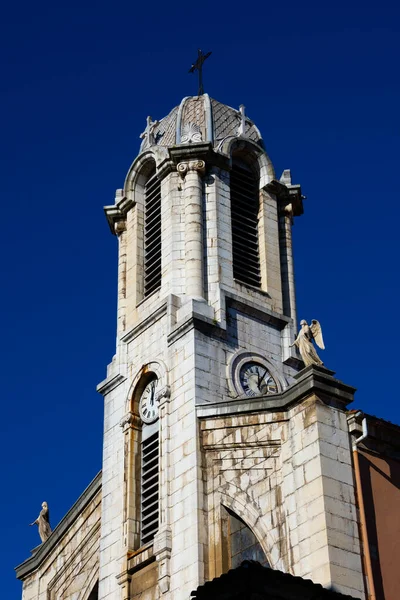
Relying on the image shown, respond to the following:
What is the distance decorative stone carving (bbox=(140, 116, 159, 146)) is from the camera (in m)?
43.2

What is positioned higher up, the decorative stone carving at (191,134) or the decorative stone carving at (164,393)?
the decorative stone carving at (191,134)

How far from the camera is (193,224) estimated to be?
38.8 m

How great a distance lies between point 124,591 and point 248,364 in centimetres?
737

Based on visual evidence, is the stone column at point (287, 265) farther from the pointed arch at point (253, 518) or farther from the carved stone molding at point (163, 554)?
the carved stone molding at point (163, 554)

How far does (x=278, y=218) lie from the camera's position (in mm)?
42125

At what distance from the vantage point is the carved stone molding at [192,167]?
39906 mm

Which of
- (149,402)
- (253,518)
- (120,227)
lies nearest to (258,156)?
(120,227)

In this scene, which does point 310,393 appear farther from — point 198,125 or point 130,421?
point 198,125

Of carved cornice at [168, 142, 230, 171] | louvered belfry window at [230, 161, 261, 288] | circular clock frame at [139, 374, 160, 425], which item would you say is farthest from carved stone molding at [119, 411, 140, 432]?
carved cornice at [168, 142, 230, 171]

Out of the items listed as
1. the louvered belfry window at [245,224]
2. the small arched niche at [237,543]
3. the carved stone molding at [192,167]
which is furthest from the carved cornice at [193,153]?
the small arched niche at [237,543]

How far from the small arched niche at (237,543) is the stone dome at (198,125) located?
1370 centimetres

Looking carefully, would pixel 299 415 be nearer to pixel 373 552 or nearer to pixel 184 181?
pixel 373 552

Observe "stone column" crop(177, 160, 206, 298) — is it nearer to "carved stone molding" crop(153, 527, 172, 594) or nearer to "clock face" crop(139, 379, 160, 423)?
"clock face" crop(139, 379, 160, 423)

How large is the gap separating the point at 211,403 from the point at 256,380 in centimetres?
278
